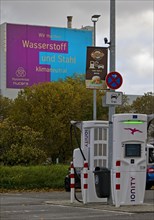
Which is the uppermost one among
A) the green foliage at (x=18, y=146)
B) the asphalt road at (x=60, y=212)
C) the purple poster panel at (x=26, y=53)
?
the purple poster panel at (x=26, y=53)

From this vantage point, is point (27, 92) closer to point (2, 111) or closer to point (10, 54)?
point (2, 111)

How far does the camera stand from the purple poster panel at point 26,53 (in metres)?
86.6

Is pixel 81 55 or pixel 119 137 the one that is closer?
pixel 119 137

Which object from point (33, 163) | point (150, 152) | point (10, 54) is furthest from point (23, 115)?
point (10, 54)

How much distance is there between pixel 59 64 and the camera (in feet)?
304

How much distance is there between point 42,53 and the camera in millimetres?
91188

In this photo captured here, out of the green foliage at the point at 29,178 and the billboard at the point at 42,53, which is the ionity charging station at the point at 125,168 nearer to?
the green foliage at the point at 29,178

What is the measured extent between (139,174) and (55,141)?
24.5 metres

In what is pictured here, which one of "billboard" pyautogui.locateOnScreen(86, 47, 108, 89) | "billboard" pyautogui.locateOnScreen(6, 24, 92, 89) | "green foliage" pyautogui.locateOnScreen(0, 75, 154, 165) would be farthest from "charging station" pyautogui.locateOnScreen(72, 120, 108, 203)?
"billboard" pyautogui.locateOnScreen(6, 24, 92, 89)

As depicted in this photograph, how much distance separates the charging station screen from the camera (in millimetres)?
17156

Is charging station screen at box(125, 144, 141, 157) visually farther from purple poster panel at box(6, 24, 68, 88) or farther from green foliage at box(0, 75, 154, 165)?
purple poster panel at box(6, 24, 68, 88)

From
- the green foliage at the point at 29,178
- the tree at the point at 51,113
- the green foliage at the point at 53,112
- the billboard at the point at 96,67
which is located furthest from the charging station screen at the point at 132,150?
the tree at the point at 51,113

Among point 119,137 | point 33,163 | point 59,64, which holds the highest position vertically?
point 59,64

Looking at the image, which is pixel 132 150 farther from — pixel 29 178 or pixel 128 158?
pixel 29 178
